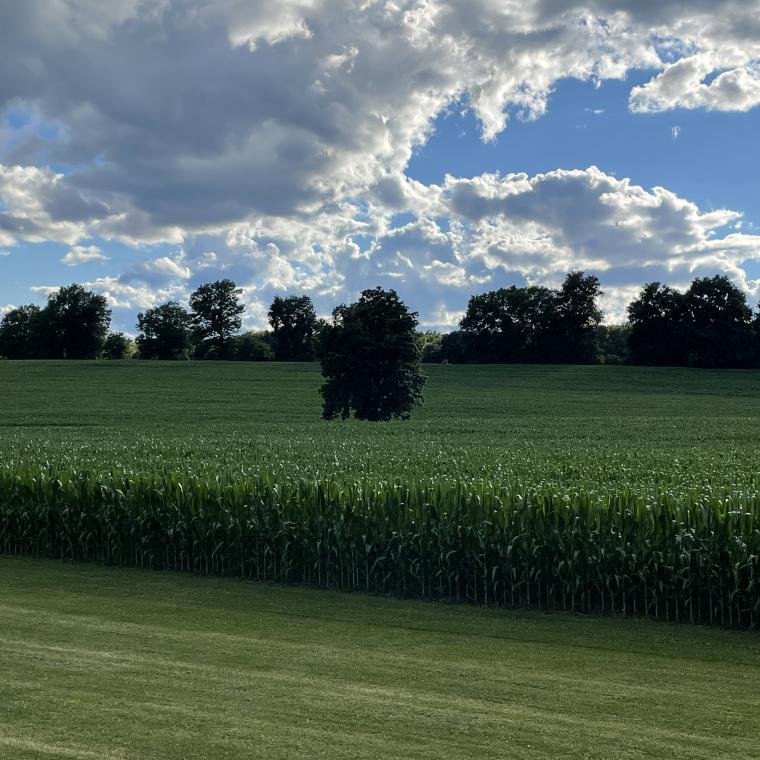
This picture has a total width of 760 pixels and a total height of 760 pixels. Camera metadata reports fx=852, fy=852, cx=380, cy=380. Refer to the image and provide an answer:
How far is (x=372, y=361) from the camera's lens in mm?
49656

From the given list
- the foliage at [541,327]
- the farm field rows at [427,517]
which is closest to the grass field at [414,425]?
the farm field rows at [427,517]

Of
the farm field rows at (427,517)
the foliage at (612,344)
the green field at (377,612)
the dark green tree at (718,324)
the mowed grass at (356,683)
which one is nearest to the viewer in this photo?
the mowed grass at (356,683)

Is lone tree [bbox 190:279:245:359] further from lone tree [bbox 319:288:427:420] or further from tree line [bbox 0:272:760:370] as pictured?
lone tree [bbox 319:288:427:420]

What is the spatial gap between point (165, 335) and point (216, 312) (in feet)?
36.3

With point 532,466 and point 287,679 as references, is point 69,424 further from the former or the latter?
point 287,679

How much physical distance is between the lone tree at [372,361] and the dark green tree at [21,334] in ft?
332

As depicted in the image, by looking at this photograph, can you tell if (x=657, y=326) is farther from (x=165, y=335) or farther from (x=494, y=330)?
(x=165, y=335)

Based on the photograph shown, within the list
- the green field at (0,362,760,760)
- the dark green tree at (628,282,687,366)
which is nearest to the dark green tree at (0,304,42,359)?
the dark green tree at (628,282,687,366)

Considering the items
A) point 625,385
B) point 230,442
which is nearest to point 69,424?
point 230,442

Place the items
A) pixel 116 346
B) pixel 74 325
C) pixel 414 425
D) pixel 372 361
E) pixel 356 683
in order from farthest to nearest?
pixel 116 346 < pixel 74 325 < pixel 372 361 < pixel 414 425 < pixel 356 683

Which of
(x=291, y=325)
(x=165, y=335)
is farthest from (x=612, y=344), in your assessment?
(x=165, y=335)

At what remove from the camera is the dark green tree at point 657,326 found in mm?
112750

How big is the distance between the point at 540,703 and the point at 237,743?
2.57 meters

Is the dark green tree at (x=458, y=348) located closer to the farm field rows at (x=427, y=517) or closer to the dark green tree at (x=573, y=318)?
the dark green tree at (x=573, y=318)
